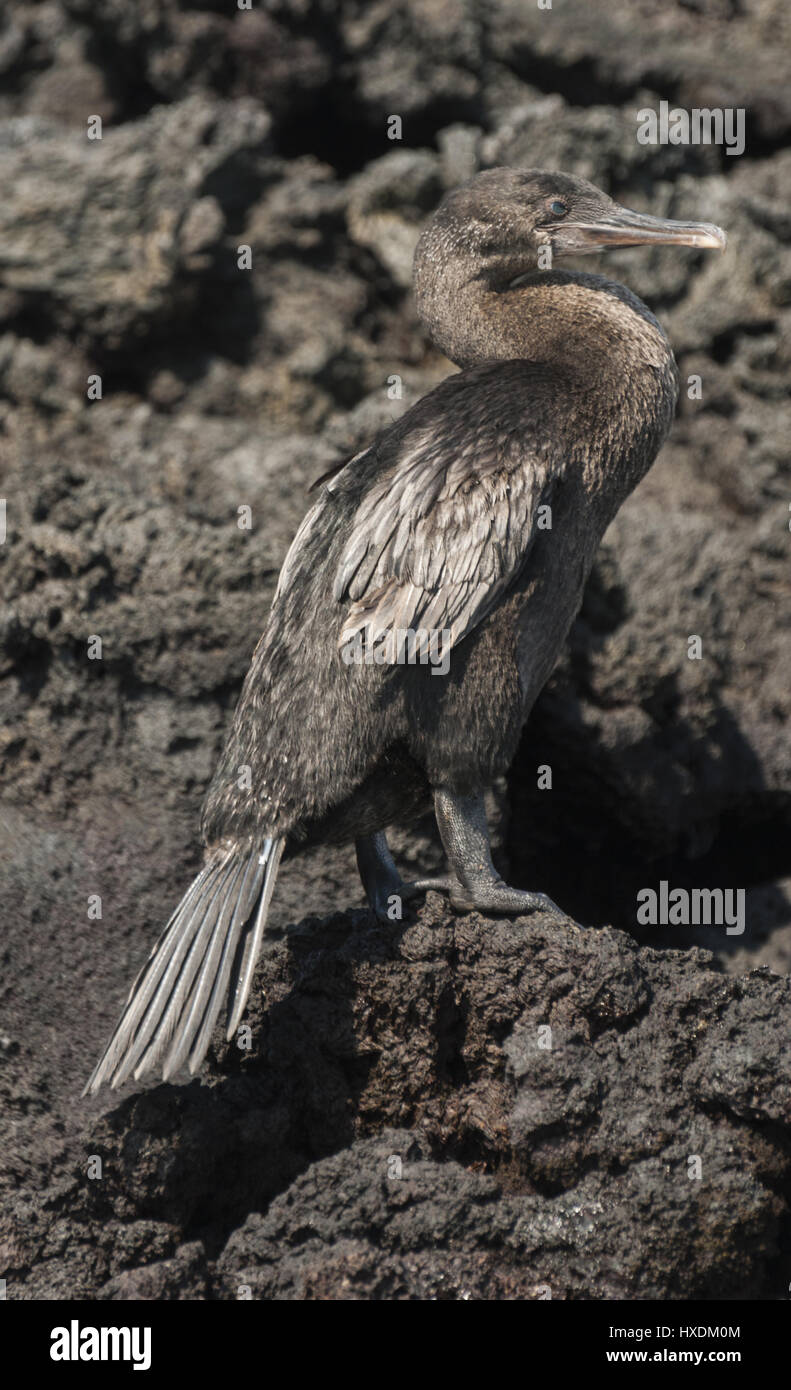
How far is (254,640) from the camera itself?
4.88 meters

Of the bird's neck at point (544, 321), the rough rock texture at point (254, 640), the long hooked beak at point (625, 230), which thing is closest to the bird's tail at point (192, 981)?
the rough rock texture at point (254, 640)

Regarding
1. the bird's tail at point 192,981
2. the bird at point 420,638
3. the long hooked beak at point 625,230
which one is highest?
the long hooked beak at point 625,230

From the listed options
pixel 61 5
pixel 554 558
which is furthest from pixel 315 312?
pixel 554 558

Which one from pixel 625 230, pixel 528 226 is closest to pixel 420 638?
pixel 528 226

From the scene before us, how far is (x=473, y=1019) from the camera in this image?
3.64 meters

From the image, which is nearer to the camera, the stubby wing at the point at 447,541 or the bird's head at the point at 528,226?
the stubby wing at the point at 447,541

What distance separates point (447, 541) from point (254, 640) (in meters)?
1.23

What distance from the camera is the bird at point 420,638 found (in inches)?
148

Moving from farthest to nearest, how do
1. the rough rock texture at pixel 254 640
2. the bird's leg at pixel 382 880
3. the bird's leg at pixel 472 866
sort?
the bird's leg at pixel 382 880 < the bird's leg at pixel 472 866 < the rough rock texture at pixel 254 640

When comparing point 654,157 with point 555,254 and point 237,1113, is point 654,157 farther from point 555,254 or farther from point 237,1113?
A: point 237,1113

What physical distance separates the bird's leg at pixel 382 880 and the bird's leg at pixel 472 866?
62mm

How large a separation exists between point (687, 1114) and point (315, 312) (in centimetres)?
485

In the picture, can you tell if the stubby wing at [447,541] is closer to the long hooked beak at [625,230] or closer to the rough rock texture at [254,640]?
Result: the rough rock texture at [254,640]

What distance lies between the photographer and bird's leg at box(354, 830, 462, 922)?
402 centimetres
